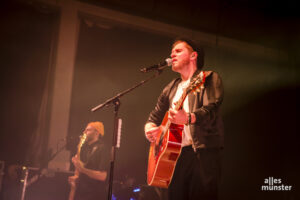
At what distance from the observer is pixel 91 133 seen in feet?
16.6

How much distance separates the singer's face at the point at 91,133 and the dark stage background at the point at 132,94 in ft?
0.66

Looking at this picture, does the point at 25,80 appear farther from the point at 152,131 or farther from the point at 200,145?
the point at 200,145

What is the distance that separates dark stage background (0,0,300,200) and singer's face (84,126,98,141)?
201 mm

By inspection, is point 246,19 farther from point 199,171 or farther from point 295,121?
point 199,171

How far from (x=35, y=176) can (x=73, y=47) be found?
227cm

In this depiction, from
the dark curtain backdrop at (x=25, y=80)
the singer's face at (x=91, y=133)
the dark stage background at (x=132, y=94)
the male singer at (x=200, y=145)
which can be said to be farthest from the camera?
the singer's face at (x=91, y=133)

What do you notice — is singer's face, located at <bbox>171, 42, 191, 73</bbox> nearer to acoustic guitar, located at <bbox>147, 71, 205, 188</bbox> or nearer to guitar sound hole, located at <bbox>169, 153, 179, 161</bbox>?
acoustic guitar, located at <bbox>147, 71, 205, 188</bbox>

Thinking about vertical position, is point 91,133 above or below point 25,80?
below

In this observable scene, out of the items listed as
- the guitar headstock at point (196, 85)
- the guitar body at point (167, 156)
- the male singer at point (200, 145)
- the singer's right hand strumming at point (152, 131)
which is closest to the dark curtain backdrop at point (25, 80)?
the singer's right hand strumming at point (152, 131)

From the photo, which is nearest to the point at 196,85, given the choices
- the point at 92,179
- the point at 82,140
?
the point at 92,179

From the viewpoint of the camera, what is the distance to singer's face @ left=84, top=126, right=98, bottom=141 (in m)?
4.99

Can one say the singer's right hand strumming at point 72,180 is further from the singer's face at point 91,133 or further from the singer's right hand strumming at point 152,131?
the singer's right hand strumming at point 152,131

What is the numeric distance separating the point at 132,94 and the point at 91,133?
1149 millimetres

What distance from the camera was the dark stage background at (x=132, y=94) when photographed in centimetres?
485
